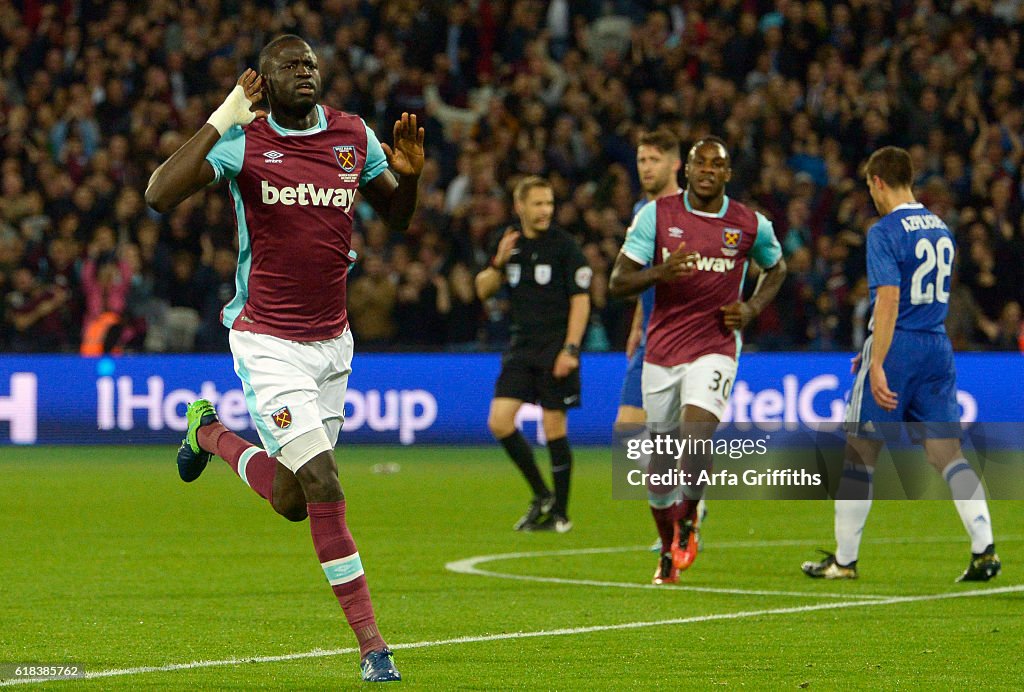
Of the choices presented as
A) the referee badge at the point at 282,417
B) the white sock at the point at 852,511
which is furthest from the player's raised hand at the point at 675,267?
the referee badge at the point at 282,417

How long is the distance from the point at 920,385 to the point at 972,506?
2.20ft

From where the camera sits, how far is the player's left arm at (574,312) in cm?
1211

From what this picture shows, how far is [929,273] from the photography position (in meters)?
9.22

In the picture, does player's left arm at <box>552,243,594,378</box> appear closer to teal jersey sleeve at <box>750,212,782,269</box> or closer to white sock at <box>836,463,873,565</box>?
teal jersey sleeve at <box>750,212,782,269</box>

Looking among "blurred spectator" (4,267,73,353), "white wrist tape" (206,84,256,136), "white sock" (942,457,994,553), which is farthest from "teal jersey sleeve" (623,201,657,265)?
"blurred spectator" (4,267,73,353)

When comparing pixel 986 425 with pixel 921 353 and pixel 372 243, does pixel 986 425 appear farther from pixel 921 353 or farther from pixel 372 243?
pixel 921 353

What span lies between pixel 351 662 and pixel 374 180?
6.09 feet

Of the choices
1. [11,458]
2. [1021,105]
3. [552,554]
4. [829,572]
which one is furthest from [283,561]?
[1021,105]

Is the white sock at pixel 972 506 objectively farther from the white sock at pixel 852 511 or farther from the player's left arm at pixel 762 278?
the player's left arm at pixel 762 278

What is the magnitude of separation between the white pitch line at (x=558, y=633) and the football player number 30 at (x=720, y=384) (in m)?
1.44

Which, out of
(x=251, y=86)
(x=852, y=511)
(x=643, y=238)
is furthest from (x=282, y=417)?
(x=852, y=511)

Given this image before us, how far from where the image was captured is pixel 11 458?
17.9 m

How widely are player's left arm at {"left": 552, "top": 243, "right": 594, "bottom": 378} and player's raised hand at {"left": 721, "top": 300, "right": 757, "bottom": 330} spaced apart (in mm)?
2689

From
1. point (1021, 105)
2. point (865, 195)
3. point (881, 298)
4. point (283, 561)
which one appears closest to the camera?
point (881, 298)
